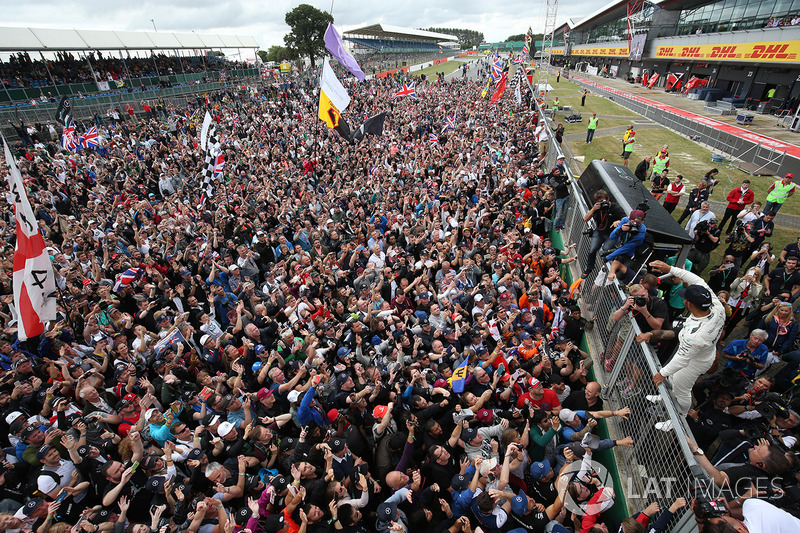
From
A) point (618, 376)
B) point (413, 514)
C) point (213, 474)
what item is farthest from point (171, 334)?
point (618, 376)

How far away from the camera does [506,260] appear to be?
7.77 meters

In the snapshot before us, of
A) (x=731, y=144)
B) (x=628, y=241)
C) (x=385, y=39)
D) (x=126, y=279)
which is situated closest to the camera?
(x=628, y=241)

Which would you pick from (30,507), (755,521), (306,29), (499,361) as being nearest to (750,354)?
(499,361)

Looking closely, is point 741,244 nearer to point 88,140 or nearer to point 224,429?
point 224,429

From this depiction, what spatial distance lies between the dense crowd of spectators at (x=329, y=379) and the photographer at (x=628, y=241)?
4 cm

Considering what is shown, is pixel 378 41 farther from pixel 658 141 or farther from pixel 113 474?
pixel 113 474

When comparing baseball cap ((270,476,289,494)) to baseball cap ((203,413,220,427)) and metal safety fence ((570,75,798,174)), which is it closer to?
baseball cap ((203,413,220,427))

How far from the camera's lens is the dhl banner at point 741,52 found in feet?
73.4

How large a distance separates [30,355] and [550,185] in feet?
39.6

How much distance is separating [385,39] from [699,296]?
108257mm

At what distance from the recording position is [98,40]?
37844mm

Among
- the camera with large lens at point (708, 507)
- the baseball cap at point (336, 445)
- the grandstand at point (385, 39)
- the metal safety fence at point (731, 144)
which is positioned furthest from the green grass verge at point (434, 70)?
the camera with large lens at point (708, 507)

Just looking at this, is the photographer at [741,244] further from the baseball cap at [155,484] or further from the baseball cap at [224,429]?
the baseball cap at [155,484]

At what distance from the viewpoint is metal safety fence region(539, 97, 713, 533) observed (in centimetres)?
323
